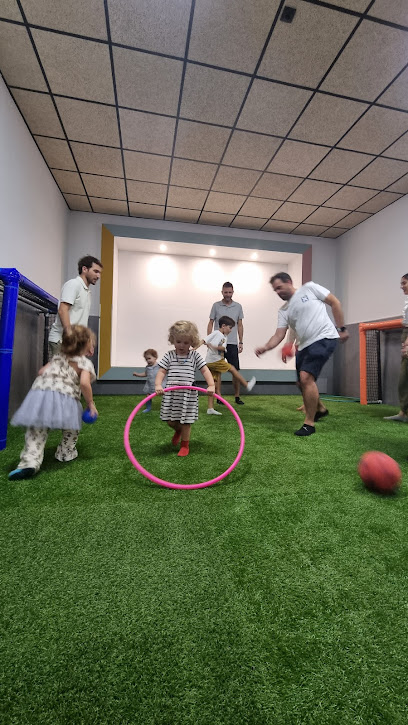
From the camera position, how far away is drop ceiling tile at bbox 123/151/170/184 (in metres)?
4.17

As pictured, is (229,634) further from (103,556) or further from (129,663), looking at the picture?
(103,556)

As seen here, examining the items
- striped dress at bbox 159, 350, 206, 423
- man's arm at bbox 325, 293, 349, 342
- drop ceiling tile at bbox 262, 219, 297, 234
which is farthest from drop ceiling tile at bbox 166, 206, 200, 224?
striped dress at bbox 159, 350, 206, 423

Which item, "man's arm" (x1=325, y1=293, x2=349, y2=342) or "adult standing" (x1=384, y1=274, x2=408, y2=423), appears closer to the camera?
"man's arm" (x1=325, y1=293, x2=349, y2=342)

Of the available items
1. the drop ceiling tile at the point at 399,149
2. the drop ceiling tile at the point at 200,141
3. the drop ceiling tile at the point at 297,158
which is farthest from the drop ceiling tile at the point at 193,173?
the drop ceiling tile at the point at 399,149

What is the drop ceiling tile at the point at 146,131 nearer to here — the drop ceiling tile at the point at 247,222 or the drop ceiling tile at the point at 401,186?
the drop ceiling tile at the point at 247,222

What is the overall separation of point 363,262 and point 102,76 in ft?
15.8

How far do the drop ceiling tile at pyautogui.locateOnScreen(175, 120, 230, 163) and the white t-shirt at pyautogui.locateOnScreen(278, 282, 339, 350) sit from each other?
2236 mm

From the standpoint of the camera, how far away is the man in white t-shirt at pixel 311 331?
2850 millimetres

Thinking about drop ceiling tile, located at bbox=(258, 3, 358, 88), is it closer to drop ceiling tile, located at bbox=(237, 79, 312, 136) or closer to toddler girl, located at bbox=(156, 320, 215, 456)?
drop ceiling tile, located at bbox=(237, 79, 312, 136)

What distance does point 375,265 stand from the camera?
5406mm

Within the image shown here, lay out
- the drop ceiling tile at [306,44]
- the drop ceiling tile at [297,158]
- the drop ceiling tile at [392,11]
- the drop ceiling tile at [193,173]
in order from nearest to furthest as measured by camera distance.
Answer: the drop ceiling tile at [392,11] < the drop ceiling tile at [306,44] < the drop ceiling tile at [297,158] < the drop ceiling tile at [193,173]

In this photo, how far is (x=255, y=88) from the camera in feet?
10.2

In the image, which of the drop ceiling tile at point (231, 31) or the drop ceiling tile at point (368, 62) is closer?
the drop ceiling tile at point (231, 31)

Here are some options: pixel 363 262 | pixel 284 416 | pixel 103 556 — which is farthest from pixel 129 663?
pixel 363 262
